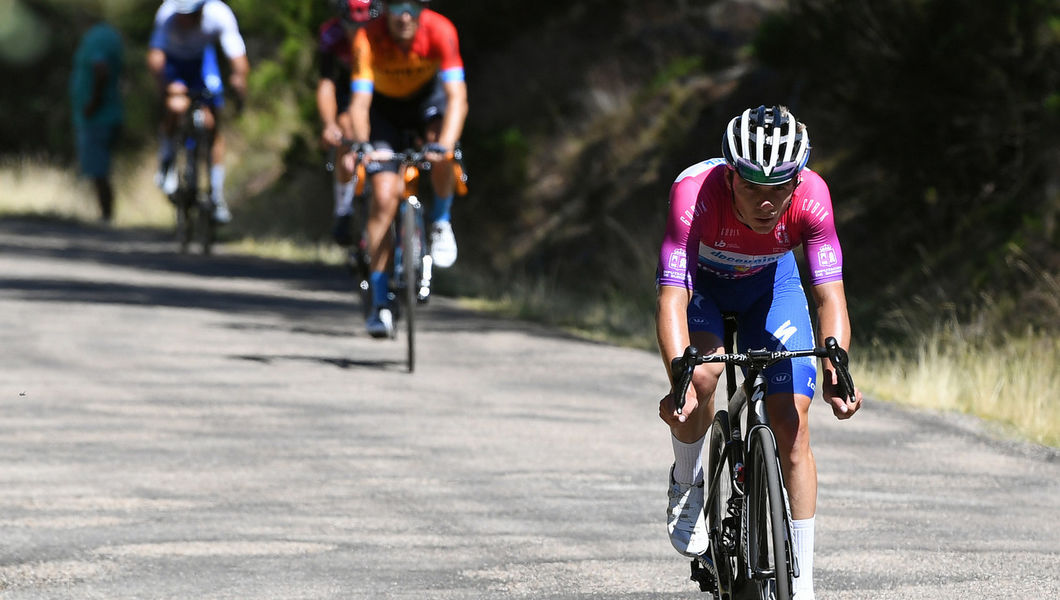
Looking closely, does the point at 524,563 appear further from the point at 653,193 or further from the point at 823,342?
the point at 653,193

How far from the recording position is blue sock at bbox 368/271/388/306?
11844mm

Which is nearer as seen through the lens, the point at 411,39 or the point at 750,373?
the point at 750,373

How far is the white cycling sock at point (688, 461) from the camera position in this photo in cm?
622

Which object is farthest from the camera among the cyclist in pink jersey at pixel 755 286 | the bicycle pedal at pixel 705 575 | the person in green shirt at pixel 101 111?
the person in green shirt at pixel 101 111

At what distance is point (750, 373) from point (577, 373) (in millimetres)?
6491

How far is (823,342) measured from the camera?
5492 mm

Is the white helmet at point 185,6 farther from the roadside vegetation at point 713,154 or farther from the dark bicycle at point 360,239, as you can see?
the dark bicycle at point 360,239

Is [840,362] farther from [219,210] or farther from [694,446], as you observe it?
[219,210]

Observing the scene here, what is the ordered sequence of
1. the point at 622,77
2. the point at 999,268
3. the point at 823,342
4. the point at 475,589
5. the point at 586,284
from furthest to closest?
1. the point at 622,77
2. the point at 586,284
3. the point at 999,268
4. the point at 475,589
5. the point at 823,342

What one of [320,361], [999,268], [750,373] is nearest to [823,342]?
[750,373]

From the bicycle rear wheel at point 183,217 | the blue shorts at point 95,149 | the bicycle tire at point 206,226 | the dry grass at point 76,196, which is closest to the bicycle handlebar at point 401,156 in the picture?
the bicycle tire at point 206,226

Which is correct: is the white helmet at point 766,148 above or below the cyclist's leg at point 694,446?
above

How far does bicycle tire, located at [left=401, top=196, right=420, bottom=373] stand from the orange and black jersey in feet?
2.38

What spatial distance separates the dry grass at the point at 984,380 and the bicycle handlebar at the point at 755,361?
506 cm
